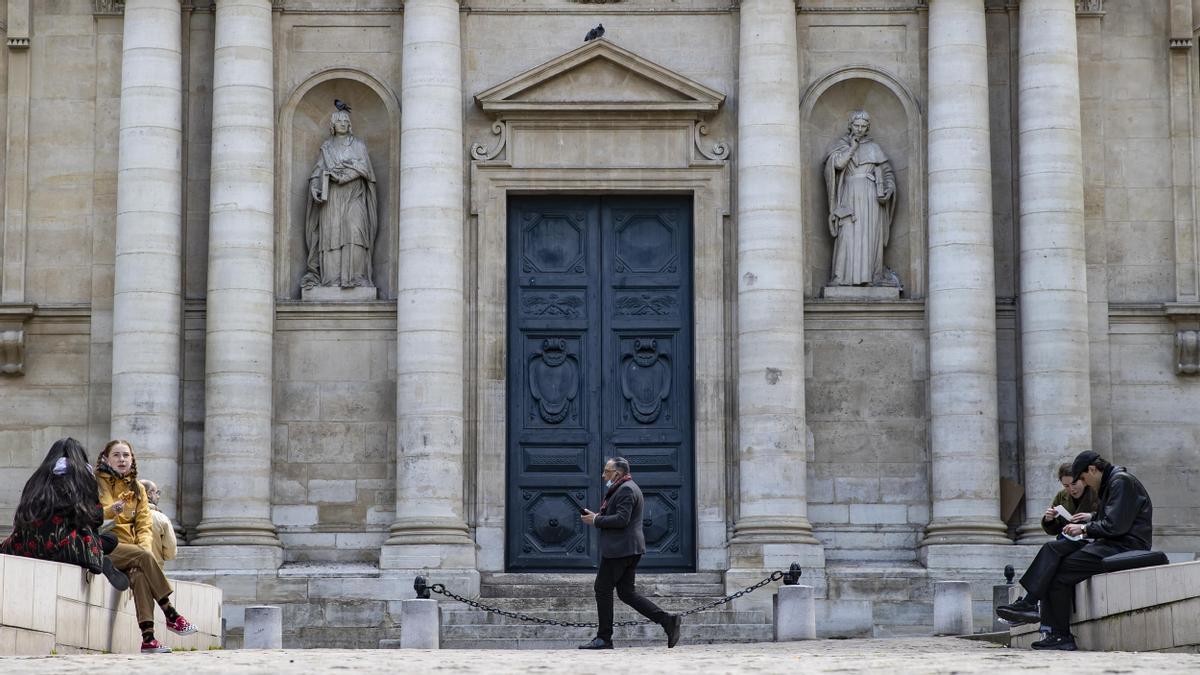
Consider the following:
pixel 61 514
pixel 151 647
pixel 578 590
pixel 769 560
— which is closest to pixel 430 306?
pixel 578 590

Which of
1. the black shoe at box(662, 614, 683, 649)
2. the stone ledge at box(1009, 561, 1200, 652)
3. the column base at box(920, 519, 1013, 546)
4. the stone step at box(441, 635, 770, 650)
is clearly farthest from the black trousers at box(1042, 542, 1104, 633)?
the column base at box(920, 519, 1013, 546)

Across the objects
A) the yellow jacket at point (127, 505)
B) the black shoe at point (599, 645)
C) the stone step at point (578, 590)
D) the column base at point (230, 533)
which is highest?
the yellow jacket at point (127, 505)

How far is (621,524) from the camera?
76.2 ft

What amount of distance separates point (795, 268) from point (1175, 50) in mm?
5806

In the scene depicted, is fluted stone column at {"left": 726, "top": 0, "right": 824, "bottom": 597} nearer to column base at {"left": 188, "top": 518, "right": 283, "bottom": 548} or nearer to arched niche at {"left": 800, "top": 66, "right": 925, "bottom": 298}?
arched niche at {"left": 800, "top": 66, "right": 925, "bottom": 298}

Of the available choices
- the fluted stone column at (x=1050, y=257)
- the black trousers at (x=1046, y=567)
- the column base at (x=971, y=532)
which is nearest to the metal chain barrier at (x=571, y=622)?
the column base at (x=971, y=532)

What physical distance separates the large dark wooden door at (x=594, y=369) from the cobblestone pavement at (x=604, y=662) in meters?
8.10

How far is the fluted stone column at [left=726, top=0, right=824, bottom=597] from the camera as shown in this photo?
1118 inches

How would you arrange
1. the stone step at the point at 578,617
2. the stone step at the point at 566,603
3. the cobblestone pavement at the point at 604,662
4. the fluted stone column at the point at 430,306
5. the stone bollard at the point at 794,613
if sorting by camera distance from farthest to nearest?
the fluted stone column at the point at 430,306
the stone step at the point at 566,603
the stone step at the point at 578,617
the stone bollard at the point at 794,613
the cobblestone pavement at the point at 604,662

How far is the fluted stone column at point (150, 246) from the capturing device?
28.5 metres

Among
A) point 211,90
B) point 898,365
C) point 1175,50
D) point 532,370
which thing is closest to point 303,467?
point 532,370

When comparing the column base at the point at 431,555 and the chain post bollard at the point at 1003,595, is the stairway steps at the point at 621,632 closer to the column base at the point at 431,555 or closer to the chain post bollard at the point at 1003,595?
the column base at the point at 431,555

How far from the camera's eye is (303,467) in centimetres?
2933

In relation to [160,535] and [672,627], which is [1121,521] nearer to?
[672,627]
